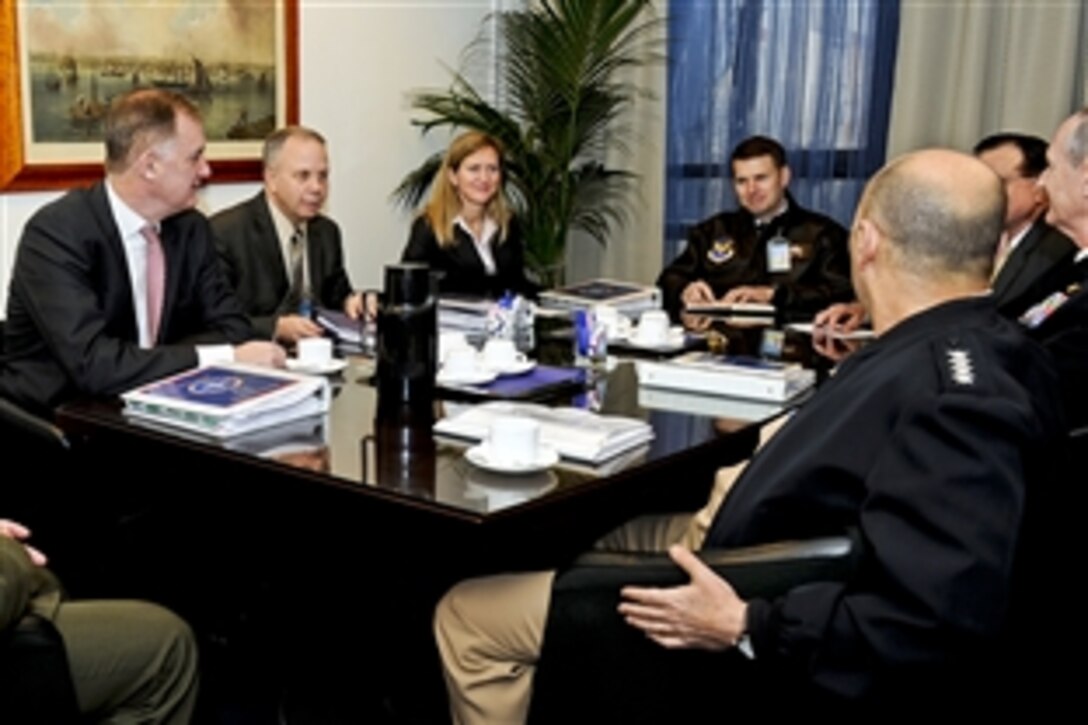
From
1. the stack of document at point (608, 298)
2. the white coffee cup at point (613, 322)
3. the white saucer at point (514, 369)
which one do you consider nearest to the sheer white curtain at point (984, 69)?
the stack of document at point (608, 298)

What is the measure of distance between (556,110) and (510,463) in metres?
3.42

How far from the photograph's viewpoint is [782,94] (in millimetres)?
4883

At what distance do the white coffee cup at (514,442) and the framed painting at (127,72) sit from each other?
2.41 meters

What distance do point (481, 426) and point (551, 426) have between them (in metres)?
0.12

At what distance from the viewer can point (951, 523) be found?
1369 mm

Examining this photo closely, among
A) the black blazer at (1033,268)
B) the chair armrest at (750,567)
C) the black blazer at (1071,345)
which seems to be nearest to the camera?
the chair armrest at (750,567)

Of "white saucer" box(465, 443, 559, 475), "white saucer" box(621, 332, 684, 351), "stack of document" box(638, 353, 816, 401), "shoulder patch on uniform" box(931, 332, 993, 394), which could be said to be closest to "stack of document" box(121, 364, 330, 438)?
"white saucer" box(465, 443, 559, 475)

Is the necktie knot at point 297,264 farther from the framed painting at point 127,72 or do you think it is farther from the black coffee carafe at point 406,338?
the black coffee carafe at point 406,338

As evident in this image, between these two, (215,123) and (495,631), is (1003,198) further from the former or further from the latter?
(215,123)

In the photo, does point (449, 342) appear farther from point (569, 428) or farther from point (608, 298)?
point (608, 298)

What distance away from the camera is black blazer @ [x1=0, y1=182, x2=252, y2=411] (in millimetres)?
2389

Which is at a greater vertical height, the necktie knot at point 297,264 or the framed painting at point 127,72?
the framed painting at point 127,72

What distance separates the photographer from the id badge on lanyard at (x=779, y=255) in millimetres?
4168

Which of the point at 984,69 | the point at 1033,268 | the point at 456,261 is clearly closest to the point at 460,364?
the point at 456,261
